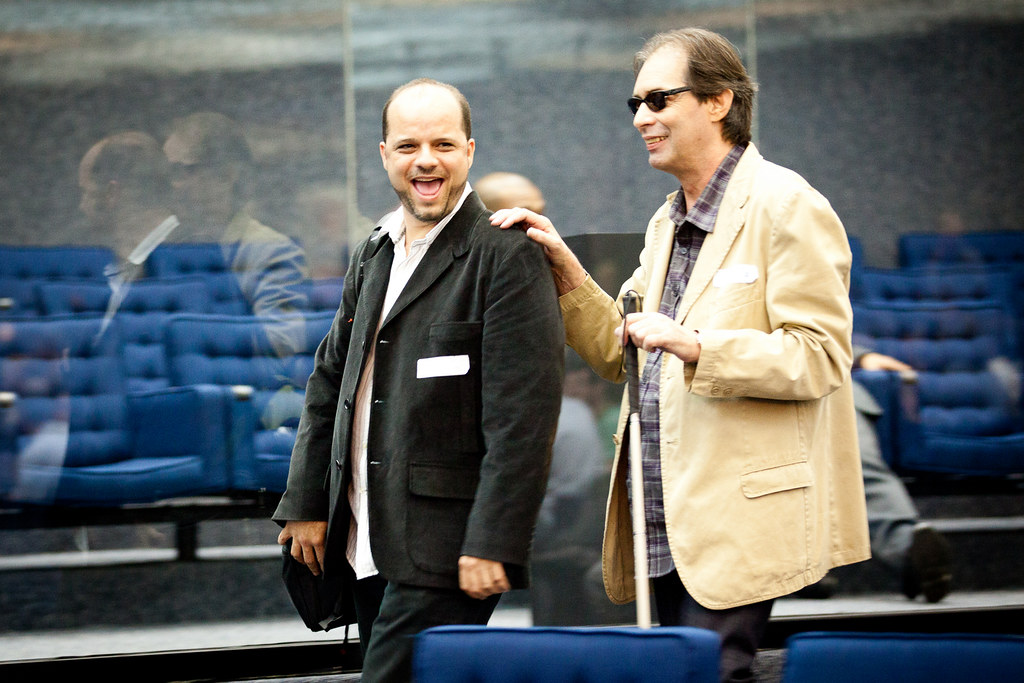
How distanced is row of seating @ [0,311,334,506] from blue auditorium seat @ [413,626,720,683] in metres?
1.92

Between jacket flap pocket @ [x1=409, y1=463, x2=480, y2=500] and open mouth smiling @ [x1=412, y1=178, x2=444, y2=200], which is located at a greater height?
open mouth smiling @ [x1=412, y1=178, x2=444, y2=200]

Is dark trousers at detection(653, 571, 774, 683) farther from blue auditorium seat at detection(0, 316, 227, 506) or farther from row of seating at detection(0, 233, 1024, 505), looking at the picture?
blue auditorium seat at detection(0, 316, 227, 506)

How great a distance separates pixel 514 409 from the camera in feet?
5.26

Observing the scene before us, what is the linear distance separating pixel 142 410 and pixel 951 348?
268cm

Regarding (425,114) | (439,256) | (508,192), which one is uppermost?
(508,192)

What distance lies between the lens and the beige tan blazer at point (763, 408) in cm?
158

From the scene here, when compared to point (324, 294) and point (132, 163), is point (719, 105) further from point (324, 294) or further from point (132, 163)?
point (132, 163)

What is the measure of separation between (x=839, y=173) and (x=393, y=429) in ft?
8.82

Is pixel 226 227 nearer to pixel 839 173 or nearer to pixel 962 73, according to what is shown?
pixel 839 173

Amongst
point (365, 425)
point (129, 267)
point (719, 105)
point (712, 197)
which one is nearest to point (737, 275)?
point (712, 197)

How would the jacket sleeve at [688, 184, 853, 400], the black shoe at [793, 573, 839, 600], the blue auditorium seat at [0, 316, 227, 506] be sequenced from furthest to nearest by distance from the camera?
the black shoe at [793, 573, 839, 600] < the blue auditorium seat at [0, 316, 227, 506] < the jacket sleeve at [688, 184, 853, 400]

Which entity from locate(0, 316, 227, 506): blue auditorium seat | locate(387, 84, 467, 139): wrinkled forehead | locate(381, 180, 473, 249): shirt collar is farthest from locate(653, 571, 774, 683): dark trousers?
locate(0, 316, 227, 506): blue auditorium seat

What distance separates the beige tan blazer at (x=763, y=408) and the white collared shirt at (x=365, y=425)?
18.0 inches

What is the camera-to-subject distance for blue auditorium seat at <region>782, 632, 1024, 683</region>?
3.94 feet
